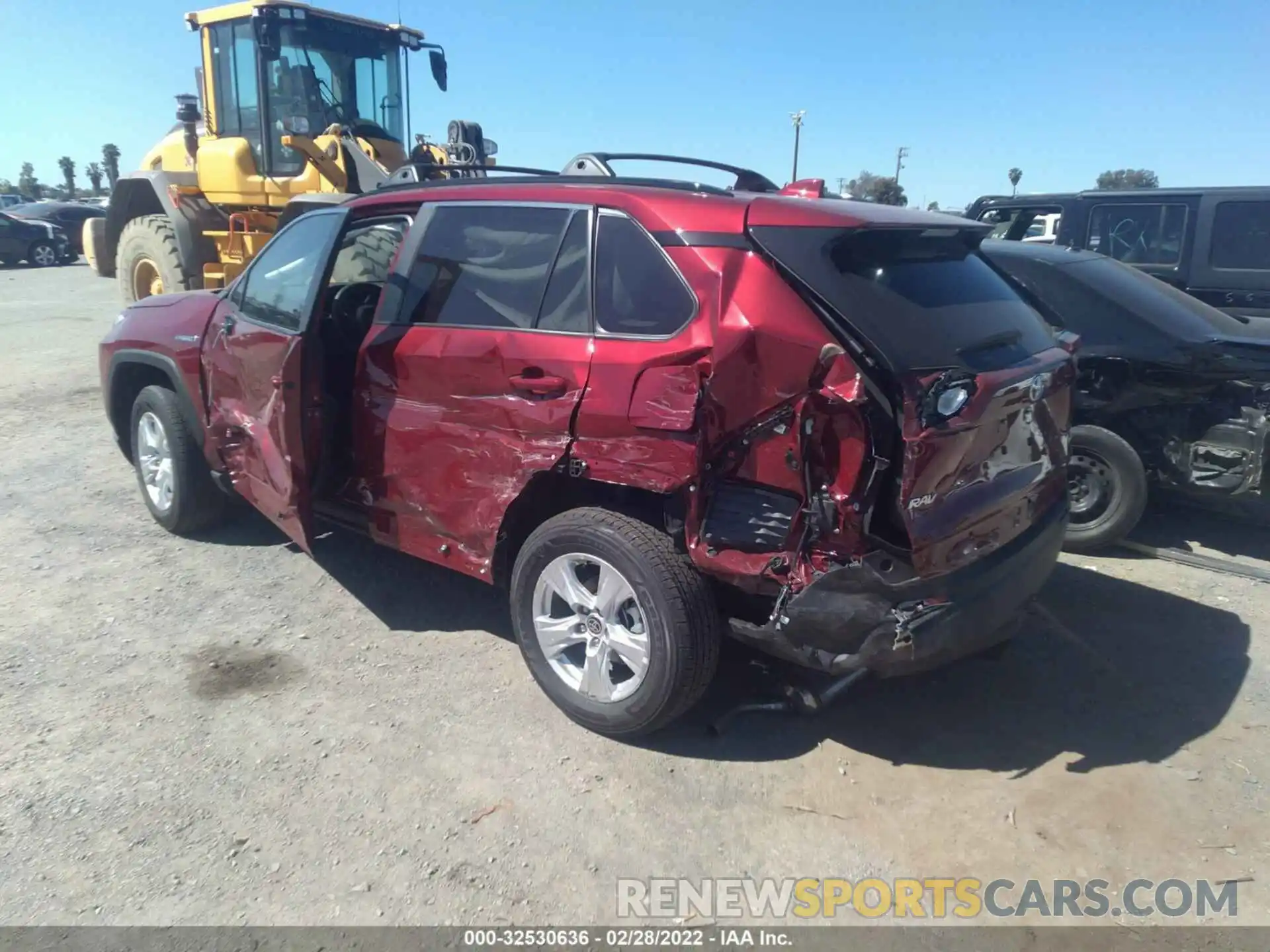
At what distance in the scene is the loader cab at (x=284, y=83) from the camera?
9672 millimetres

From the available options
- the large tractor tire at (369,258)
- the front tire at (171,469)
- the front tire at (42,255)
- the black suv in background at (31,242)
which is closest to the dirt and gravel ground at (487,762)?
the front tire at (171,469)

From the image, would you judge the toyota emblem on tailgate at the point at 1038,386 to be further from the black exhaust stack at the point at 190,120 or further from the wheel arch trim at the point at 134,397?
the black exhaust stack at the point at 190,120

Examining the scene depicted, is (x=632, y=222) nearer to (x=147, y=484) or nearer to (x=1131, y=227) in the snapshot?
(x=147, y=484)

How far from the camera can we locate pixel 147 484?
540 centimetres

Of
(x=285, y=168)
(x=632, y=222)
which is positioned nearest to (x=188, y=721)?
(x=632, y=222)

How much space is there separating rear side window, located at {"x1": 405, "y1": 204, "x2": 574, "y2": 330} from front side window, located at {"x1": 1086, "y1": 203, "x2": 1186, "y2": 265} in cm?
620

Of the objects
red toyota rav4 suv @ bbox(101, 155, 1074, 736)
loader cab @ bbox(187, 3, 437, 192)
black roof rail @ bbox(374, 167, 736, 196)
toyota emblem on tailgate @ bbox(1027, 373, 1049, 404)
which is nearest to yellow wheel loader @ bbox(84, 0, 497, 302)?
loader cab @ bbox(187, 3, 437, 192)

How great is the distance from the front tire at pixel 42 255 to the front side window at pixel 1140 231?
2698 centimetres

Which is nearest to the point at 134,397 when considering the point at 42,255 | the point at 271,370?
the point at 271,370

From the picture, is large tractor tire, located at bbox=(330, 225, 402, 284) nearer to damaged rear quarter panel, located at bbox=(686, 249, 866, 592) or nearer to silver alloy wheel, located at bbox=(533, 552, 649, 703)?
silver alloy wheel, located at bbox=(533, 552, 649, 703)

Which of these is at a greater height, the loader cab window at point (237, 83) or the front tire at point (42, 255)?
the loader cab window at point (237, 83)

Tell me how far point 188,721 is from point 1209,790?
3720 mm

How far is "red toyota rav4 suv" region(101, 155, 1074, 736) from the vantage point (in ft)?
9.55

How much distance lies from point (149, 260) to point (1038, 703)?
10.6m
